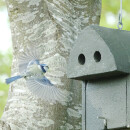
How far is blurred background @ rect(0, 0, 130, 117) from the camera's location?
741cm

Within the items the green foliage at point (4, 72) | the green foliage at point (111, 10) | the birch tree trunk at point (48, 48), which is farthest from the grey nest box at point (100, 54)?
the green foliage at point (4, 72)

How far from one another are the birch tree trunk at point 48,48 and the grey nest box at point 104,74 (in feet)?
1.47

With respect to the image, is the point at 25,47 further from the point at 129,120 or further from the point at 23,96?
the point at 129,120

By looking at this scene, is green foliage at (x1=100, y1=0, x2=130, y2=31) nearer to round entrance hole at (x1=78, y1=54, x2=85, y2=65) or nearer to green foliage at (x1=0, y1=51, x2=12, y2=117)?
green foliage at (x1=0, y1=51, x2=12, y2=117)

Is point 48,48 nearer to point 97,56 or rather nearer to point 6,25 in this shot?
point 97,56

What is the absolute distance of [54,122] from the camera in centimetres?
446

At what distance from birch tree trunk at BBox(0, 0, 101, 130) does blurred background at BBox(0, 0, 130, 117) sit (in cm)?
177

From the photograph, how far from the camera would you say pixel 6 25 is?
28.7 ft

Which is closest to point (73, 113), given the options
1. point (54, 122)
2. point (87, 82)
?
point (54, 122)

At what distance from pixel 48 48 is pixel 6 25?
417 centimetres

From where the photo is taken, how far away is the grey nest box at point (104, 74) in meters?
3.77

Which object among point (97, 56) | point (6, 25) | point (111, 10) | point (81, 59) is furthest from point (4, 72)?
point (97, 56)

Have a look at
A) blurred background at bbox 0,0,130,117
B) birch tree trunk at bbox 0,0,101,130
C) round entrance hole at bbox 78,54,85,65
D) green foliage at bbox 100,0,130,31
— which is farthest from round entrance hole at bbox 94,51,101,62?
green foliage at bbox 100,0,130,31

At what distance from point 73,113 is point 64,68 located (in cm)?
39
